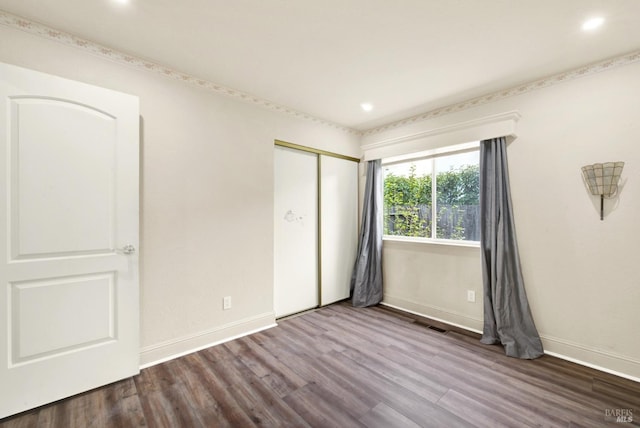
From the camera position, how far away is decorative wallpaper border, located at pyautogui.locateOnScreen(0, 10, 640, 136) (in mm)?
1865

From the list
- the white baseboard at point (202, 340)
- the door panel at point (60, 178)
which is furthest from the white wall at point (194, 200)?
the door panel at point (60, 178)

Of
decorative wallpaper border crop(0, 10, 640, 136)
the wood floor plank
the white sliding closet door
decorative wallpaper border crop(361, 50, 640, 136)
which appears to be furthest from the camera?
the white sliding closet door

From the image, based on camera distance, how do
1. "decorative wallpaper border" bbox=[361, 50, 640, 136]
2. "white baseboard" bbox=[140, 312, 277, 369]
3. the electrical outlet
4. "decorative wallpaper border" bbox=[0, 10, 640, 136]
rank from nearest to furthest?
1. "decorative wallpaper border" bbox=[0, 10, 640, 136]
2. "decorative wallpaper border" bbox=[361, 50, 640, 136]
3. "white baseboard" bbox=[140, 312, 277, 369]
4. the electrical outlet

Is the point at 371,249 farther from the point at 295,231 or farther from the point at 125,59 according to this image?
the point at 125,59

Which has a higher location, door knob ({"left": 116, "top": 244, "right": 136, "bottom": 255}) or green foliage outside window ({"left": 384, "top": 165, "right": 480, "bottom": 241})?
green foliage outside window ({"left": 384, "top": 165, "right": 480, "bottom": 241})

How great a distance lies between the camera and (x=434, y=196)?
3375mm

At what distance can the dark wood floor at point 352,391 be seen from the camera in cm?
166

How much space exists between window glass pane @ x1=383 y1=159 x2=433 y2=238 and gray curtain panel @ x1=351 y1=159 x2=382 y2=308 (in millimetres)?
152

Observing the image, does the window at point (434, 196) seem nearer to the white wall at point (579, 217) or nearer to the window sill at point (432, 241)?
the window sill at point (432, 241)

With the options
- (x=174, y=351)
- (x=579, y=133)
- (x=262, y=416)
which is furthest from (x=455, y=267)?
(x=174, y=351)

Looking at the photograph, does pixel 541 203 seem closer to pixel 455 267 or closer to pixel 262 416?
pixel 455 267

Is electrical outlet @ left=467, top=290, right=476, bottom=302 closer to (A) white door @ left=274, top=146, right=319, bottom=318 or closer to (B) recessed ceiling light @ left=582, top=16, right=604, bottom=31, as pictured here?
(A) white door @ left=274, top=146, right=319, bottom=318

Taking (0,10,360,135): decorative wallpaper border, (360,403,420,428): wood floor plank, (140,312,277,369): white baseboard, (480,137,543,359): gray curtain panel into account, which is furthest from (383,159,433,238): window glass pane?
(360,403,420,428): wood floor plank

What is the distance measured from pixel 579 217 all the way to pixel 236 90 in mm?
3288
